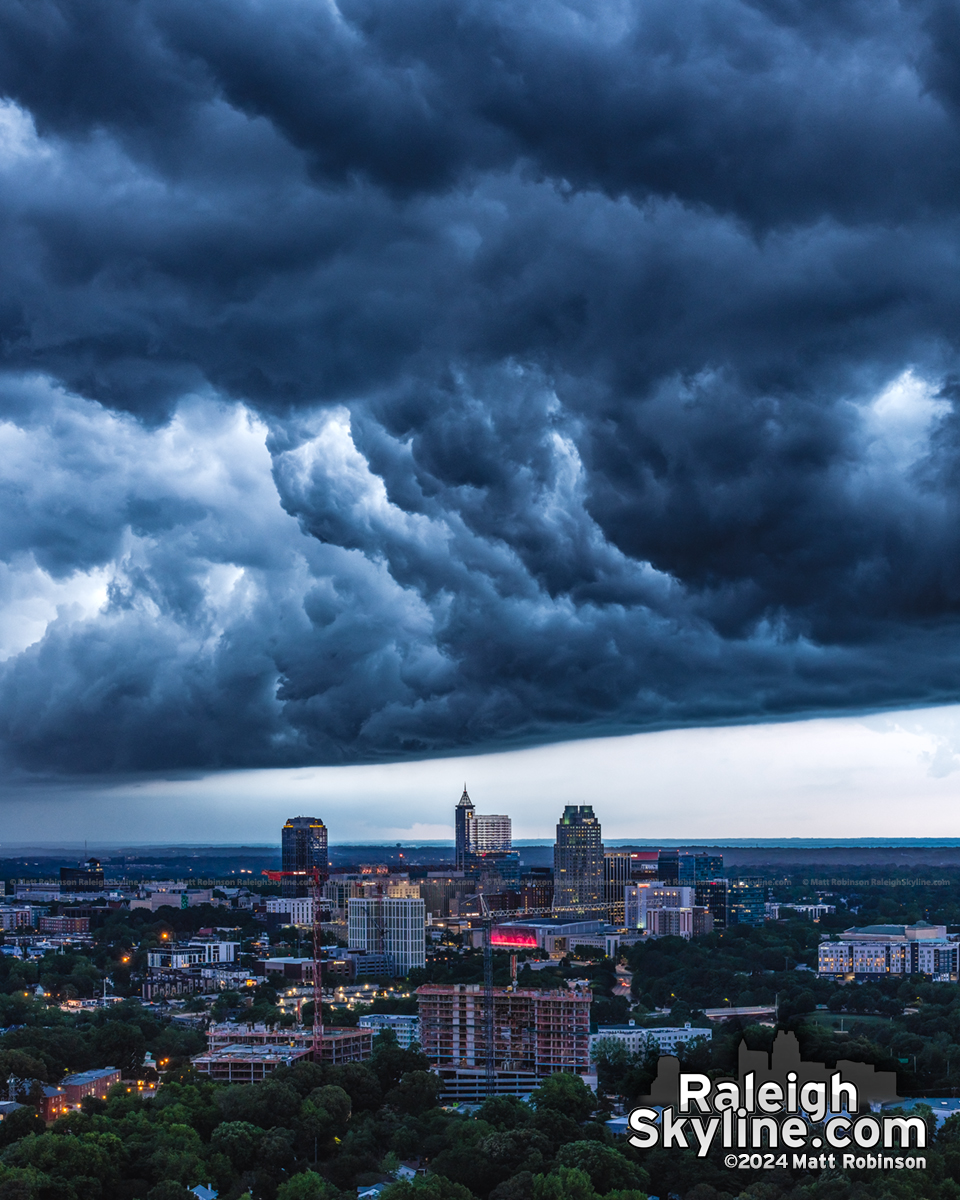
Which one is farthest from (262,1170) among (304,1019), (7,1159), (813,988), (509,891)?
(509,891)

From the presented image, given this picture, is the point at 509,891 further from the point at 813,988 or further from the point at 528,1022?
the point at 528,1022

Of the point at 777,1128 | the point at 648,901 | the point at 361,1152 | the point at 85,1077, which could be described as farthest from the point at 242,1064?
the point at 648,901

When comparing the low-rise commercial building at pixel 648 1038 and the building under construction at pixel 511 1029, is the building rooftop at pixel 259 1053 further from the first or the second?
the low-rise commercial building at pixel 648 1038

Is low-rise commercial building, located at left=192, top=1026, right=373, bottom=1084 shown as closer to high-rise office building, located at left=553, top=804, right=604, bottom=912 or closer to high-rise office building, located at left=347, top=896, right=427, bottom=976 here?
high-rise office building, located at left=347, top=896, right=427, bottom=976

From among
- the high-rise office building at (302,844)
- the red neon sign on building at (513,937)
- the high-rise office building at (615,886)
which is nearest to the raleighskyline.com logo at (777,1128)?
the red neon sign on building at (513,937)

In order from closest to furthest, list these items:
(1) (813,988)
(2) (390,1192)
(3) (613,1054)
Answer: (2) (390,1192) → (3) (613,1054) → (1) (813,988)

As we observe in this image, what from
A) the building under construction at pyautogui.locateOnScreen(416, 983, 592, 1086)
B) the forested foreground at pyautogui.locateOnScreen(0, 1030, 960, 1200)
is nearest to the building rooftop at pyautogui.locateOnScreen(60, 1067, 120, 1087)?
the forested foreground at pyautogui.locateOnScreen(0, 1030, 960, 1200)
